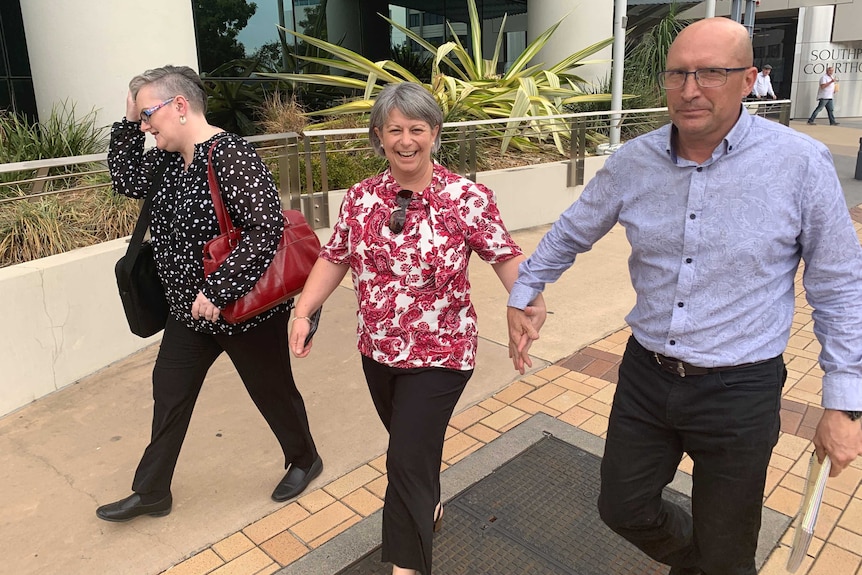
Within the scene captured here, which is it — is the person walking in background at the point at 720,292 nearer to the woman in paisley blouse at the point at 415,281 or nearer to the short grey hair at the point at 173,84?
the woman in paisley blouse at the point at 415,281

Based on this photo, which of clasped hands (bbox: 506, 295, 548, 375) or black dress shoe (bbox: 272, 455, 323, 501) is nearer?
clasped hands (bbox: 506, 295, 548, 375)

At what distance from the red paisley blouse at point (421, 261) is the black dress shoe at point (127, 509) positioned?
134 cm

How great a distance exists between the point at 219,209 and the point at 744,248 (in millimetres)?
1867

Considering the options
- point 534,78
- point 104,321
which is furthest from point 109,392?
point 534,78

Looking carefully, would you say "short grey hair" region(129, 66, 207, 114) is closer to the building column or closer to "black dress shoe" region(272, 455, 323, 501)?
"black dress shoe" region(272, 455, 323, 501)

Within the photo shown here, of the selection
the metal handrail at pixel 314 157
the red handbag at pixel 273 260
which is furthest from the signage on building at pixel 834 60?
the red handbag at pixel 273 260

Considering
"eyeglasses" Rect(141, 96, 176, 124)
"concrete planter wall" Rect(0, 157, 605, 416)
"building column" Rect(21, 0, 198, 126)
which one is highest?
"building column" Rect(21, 0, 198, 126)

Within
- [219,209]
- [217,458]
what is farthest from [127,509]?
[219,209]

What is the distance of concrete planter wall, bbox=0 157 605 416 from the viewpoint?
13.3ft

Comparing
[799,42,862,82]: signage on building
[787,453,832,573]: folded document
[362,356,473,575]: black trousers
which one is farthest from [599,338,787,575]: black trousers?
[799,42,862,82]: signage on building

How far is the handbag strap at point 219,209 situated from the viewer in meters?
2.70

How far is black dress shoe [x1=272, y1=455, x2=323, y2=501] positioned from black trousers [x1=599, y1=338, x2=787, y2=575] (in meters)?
1.51

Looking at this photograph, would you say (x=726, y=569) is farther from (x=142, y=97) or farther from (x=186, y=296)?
(x=142, y=97)

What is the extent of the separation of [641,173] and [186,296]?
5.98ft
